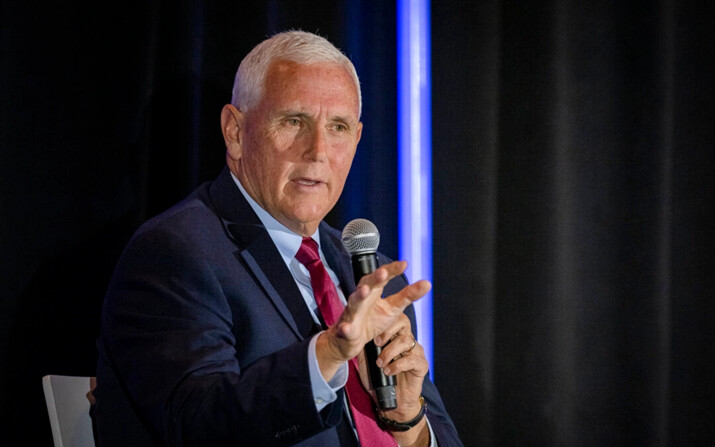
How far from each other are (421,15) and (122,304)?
1631 mm

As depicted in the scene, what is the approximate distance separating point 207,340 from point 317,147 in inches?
23.5

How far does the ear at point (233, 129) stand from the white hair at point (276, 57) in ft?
0.10

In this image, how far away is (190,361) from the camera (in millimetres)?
1459

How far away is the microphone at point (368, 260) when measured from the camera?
156cm

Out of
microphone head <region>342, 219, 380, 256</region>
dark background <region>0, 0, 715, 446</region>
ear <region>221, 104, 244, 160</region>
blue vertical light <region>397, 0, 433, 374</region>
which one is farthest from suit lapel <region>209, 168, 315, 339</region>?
blue vertical light <region>397, 0, 433, 374</region>

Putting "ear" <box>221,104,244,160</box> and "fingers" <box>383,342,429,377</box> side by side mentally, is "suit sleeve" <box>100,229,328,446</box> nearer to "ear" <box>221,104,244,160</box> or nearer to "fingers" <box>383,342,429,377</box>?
"fingers" <box>383,342,429,377</box>

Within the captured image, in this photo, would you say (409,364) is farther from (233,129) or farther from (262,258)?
(233,129)

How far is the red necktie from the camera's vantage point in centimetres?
177

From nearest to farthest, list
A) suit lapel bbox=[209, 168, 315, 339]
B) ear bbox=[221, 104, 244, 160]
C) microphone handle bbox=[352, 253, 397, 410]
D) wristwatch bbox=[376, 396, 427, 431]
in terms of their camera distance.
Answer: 1. microphone handle bbox=[352, 253, 397, 410]
2. suit lapel bbox=[209, 168, 315, 339]
3. wristwatch bbox=[376, 396, 427, 431]
4. ear bbox=[221, 104, 244, 160]

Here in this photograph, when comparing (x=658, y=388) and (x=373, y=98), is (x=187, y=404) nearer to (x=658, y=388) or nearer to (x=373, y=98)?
(x=373, y=98)

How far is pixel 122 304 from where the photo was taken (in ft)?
5.26

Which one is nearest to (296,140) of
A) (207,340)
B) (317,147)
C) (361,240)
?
(317,147)

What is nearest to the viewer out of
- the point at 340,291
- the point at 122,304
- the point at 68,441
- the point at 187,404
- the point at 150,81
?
the point at 187,404

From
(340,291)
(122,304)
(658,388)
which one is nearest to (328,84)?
(340,291)
